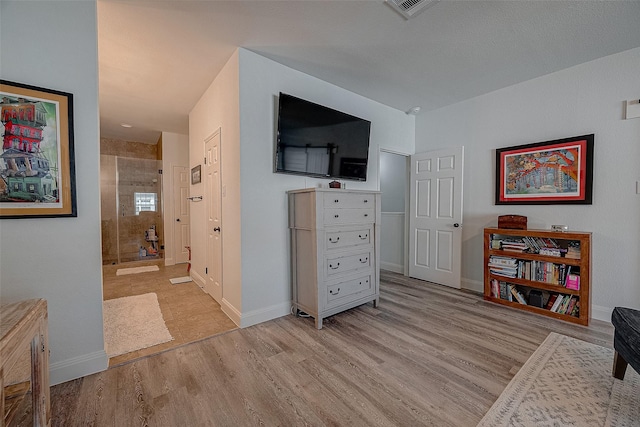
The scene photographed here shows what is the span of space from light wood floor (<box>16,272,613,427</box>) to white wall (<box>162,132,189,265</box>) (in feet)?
11.4

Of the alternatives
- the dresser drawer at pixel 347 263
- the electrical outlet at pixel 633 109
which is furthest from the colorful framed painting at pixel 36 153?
the electrical outlet at pixel 633 109

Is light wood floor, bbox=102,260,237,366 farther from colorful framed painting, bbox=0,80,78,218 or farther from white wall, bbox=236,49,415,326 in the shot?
colorful framed painting, bbox=0,80,78,218

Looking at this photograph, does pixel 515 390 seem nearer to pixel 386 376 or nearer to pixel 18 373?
pixel 386 376

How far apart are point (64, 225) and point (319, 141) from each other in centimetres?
221

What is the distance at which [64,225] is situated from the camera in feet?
5.47

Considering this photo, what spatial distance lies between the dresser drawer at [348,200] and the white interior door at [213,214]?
1292mm

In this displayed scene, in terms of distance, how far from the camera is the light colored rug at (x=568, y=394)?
1372 millimetres

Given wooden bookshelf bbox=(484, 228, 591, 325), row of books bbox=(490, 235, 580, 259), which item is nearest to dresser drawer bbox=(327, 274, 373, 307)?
wooden bookshelf bbox=(484, 228, 591, 325)

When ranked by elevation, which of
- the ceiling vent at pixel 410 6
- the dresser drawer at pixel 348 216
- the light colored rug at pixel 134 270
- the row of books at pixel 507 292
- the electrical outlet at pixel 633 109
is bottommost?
the light colored rug at pixel 134 270

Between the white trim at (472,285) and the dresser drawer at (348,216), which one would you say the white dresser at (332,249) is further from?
the white trim at (472,285)

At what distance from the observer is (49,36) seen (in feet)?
5.28

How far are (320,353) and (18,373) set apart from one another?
189 cm

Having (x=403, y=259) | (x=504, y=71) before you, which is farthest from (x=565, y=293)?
(x=504, y=71)

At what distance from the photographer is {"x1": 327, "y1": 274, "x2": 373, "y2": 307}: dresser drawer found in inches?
98.8
